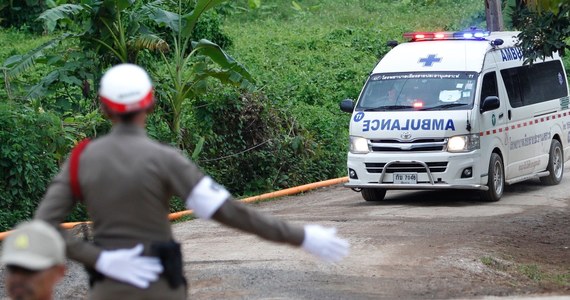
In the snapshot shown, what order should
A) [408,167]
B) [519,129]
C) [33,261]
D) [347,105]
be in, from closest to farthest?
[33,261]
[408,167]
[347,105]
[519,129]

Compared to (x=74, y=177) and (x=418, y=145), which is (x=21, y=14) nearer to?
(x=418, y=145)

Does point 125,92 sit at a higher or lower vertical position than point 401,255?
higher

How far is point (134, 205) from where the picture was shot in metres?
5.12

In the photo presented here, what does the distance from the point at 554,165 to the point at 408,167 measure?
388 centimetres

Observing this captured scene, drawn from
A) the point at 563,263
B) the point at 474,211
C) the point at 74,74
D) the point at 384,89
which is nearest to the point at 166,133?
the point at 74,74

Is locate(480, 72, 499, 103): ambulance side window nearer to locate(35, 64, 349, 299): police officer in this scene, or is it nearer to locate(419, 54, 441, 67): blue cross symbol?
locate(419, 54, 441, 67): blue cross symbol

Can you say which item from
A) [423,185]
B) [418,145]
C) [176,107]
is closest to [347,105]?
[418,145]

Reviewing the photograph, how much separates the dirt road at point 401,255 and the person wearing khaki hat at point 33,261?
579 centimetres

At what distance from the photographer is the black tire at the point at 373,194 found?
1719cm

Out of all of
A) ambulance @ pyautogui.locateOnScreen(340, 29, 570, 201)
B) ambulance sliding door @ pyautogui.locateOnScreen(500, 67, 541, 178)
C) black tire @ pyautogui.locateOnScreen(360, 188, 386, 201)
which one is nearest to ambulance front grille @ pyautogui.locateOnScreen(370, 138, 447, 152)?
ambulance @ pyautogui.locateOnScreen(340, 29, 570, 201)

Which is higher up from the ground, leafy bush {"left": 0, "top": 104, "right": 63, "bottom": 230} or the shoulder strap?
the shoulder strap

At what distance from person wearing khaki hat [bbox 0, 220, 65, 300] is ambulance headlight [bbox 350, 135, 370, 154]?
477 inches

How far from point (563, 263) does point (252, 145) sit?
7673 mm

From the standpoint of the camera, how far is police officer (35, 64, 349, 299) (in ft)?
16.8
